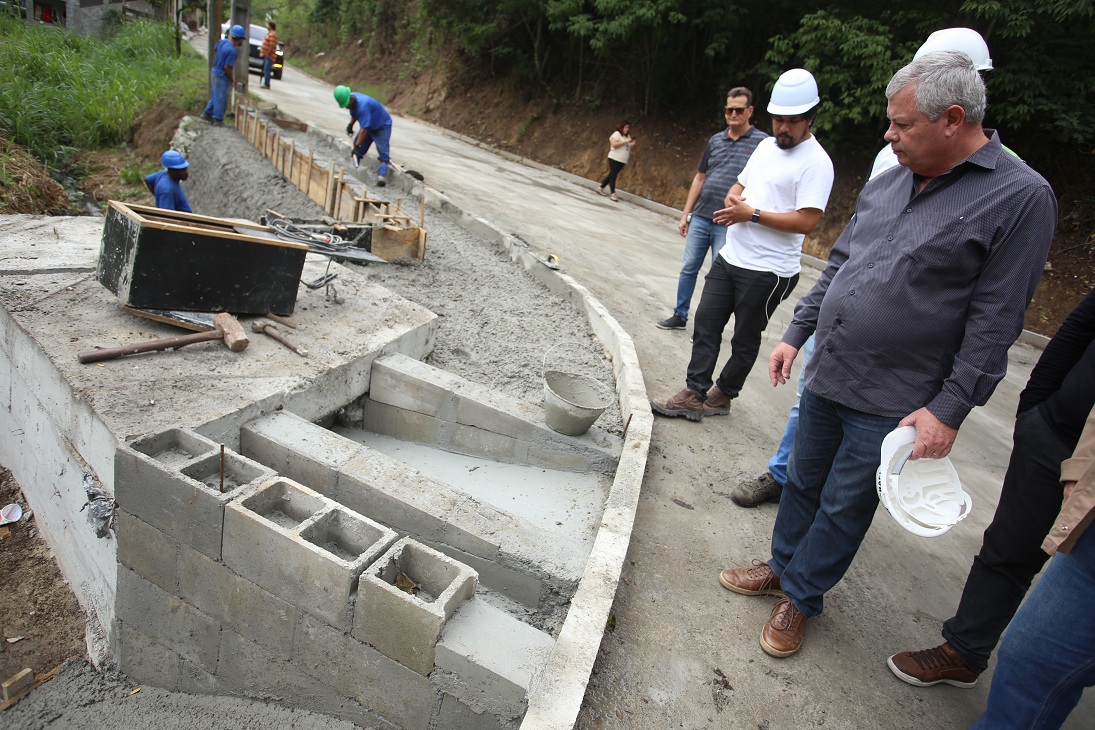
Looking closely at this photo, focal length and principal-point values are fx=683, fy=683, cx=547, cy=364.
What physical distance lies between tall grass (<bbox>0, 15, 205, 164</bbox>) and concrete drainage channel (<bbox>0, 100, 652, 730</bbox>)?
9.27 metres

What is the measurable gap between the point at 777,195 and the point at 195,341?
3366mm

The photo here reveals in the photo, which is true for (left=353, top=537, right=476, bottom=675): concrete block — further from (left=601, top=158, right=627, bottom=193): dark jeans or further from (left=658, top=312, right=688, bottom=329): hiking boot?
(left=601, top=158, right=627, bottom=193): dark jeans

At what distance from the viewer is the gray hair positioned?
6.57 ft

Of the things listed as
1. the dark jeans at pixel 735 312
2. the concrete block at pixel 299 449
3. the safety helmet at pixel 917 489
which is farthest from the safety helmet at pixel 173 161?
the safety helmet at pixel 917 489

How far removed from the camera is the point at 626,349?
511 cm

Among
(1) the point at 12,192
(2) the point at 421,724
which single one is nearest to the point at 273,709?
(2) the point at 421,724

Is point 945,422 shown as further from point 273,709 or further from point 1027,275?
point 273,709

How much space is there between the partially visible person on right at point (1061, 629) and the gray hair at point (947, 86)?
37.6 inches

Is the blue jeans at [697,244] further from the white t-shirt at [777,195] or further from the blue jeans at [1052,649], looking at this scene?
the blue jeans at [1052,649]

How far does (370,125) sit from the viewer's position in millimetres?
9594

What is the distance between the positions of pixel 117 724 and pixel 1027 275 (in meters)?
4.46

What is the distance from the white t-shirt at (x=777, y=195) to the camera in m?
3.59

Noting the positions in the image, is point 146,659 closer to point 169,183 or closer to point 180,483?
point 180,483

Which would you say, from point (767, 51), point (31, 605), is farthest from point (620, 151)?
point (31, 605)
